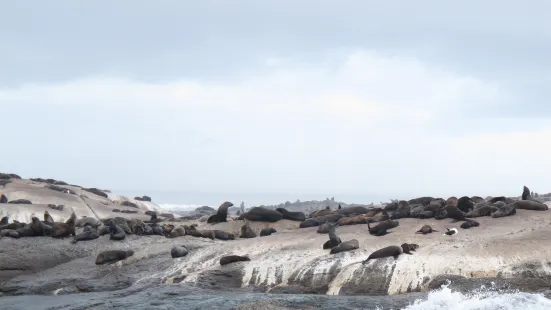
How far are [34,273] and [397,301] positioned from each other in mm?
9101

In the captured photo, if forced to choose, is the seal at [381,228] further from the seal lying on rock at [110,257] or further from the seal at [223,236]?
the seal lying on rock at [110,257]

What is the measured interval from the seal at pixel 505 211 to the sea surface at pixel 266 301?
17.8 ft

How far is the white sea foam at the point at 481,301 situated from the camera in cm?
910

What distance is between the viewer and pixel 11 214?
23.2 meters

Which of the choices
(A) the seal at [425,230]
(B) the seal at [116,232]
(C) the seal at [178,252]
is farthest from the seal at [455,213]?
(B) the seal at [116,232]

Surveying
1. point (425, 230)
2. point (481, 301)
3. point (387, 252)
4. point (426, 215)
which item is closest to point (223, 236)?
point (426, 215)

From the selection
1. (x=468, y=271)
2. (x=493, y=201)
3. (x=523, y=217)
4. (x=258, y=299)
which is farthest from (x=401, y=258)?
(x=493, y=201)

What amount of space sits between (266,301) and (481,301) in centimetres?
341

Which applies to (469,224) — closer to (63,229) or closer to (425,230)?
(425,230)

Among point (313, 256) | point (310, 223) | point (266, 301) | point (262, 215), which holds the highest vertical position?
point (262, 215)

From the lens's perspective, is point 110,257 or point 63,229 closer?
point 110,257

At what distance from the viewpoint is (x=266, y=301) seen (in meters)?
9.91

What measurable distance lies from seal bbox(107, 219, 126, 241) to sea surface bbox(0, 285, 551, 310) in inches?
→ 168

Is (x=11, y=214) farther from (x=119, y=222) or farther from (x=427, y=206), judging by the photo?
(x=427, y=206)
